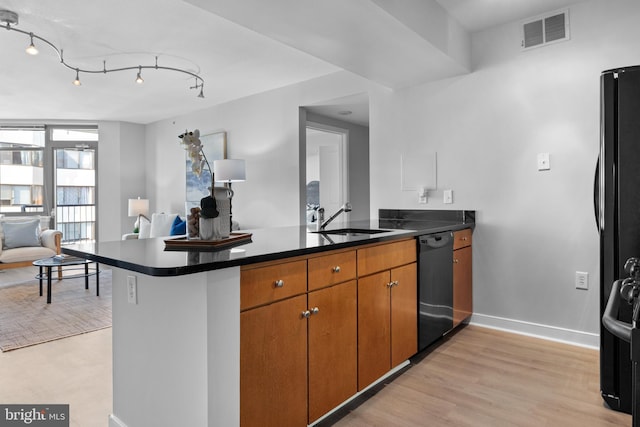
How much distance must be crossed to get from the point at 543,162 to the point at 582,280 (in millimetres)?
901

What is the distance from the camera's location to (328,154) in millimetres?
6441

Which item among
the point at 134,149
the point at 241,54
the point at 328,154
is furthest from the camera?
the point at 134,149

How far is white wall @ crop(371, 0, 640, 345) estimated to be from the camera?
2789 mm

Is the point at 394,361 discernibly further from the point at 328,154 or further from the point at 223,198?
the point at 328,154

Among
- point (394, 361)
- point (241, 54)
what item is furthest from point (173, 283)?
point (241, 54)

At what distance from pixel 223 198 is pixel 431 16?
206 centimetres

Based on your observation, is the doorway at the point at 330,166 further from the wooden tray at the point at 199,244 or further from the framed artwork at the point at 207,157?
the wooden tray at the point at 199,244

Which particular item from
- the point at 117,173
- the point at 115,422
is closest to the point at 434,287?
the point at 115,422

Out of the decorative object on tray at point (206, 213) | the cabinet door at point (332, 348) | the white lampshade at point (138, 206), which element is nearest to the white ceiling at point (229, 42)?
the decorative object on tray at point (206, 213)

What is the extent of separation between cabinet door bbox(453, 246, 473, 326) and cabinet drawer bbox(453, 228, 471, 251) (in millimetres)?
34

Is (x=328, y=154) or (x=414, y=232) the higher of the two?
(x=328, y=154)

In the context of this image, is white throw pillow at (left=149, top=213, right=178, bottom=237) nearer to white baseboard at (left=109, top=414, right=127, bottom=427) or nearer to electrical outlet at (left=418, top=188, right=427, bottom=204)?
electrical outlet at (left=418, top=188, right=427, bottom=204)

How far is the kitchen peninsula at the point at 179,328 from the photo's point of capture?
4.25 feet

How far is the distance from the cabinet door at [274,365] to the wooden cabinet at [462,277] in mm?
1743
